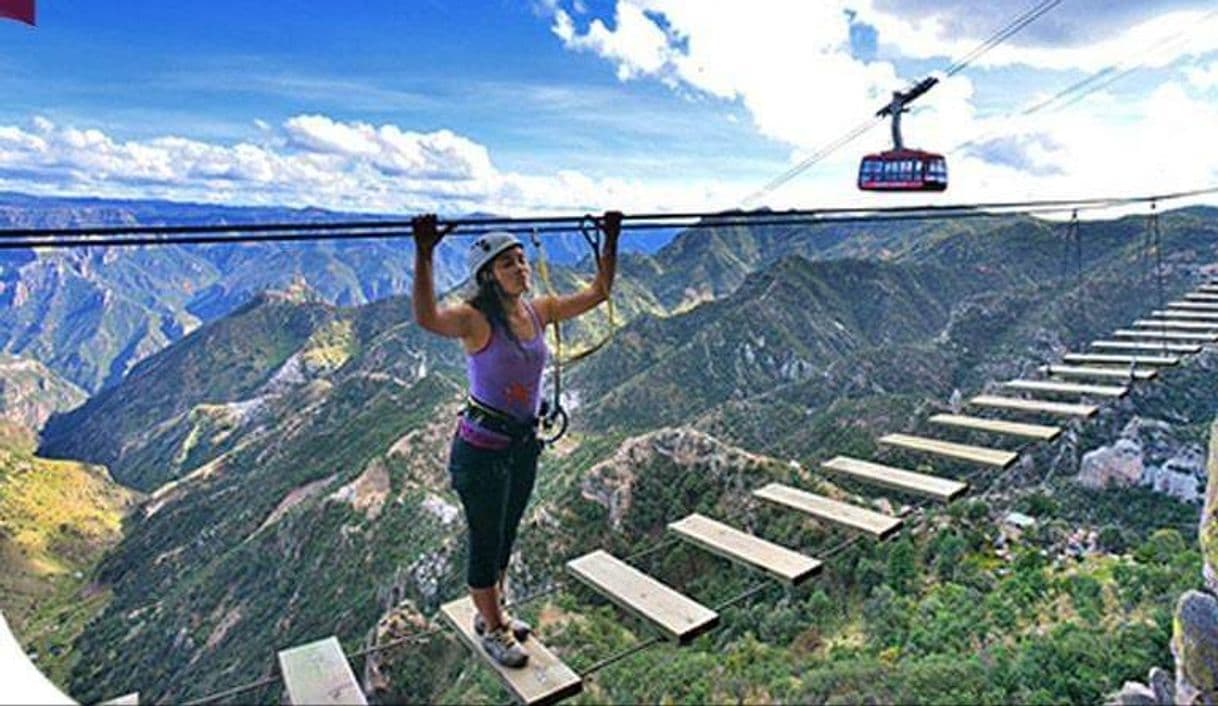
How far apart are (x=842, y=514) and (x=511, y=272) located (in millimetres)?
2619

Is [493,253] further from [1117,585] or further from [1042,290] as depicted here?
[1042,290]

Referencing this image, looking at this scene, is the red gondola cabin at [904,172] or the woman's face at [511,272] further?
the red gondola cabin at [904,172]

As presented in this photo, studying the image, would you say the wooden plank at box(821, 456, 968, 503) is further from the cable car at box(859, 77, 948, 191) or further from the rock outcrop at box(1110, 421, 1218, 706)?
the cable car at box(859, 77, 948, 191)

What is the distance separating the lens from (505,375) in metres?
3.22

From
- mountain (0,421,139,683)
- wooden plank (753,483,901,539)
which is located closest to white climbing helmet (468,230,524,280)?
wooden plank (753,483,901,539)

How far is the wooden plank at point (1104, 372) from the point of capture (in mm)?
7211

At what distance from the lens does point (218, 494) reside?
94750mm

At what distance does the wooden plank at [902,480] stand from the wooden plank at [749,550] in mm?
1219

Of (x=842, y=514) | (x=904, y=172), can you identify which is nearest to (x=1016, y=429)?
(x=842, y=514)

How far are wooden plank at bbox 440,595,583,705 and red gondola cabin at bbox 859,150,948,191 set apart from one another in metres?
20.6

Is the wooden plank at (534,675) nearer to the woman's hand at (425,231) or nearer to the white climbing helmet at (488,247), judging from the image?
the white climbing helmet at (488,247)

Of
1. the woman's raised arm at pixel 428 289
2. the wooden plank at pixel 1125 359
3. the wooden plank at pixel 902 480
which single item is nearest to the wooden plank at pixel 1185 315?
the wooden plank at pixel 1125 359

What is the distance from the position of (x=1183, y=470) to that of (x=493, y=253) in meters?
25.8

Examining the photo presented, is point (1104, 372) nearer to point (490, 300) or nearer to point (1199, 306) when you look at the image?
point (1199, 306)
